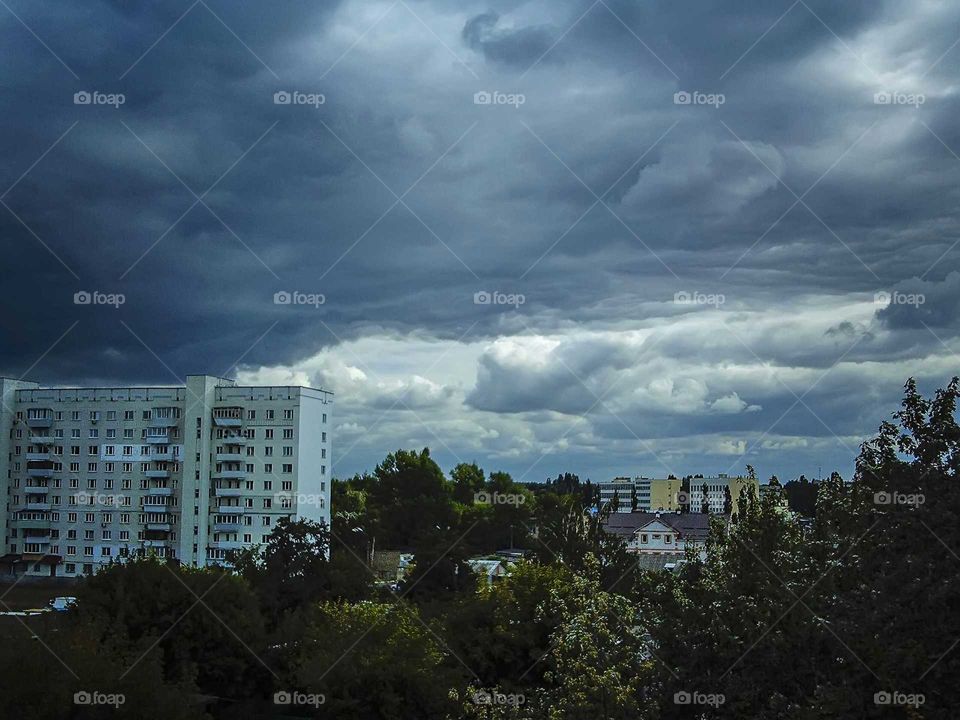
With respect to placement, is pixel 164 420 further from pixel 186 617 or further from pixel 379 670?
pixel 379 670

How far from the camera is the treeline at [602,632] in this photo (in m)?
16.2

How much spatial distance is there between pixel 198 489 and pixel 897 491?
6555cm

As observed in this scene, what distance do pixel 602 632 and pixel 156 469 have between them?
209ft

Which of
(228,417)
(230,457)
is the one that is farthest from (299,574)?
(228,417)

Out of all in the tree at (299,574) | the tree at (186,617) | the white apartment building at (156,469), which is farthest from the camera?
the white apartment building at (156,469)

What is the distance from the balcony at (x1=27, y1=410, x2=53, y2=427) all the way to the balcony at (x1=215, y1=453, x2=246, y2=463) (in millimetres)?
15574

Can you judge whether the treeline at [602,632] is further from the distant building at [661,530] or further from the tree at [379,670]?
the distant building at [661,530]

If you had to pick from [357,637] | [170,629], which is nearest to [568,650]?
[357,637]

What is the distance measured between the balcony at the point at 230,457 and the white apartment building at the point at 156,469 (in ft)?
0.26

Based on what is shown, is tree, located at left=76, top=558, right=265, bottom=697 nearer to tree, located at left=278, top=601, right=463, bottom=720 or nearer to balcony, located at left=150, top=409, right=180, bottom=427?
tree, located at left=278, top=601, right=463, bottom=720

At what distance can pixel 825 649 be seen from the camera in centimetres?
1931

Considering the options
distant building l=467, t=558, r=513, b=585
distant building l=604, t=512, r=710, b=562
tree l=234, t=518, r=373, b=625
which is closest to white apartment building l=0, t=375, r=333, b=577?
distant building l=467, t=558, r=513, b=585

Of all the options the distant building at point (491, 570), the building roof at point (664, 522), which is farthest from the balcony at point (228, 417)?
the building roof at point (664, 522)

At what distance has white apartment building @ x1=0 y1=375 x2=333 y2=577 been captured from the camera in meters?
74.8
